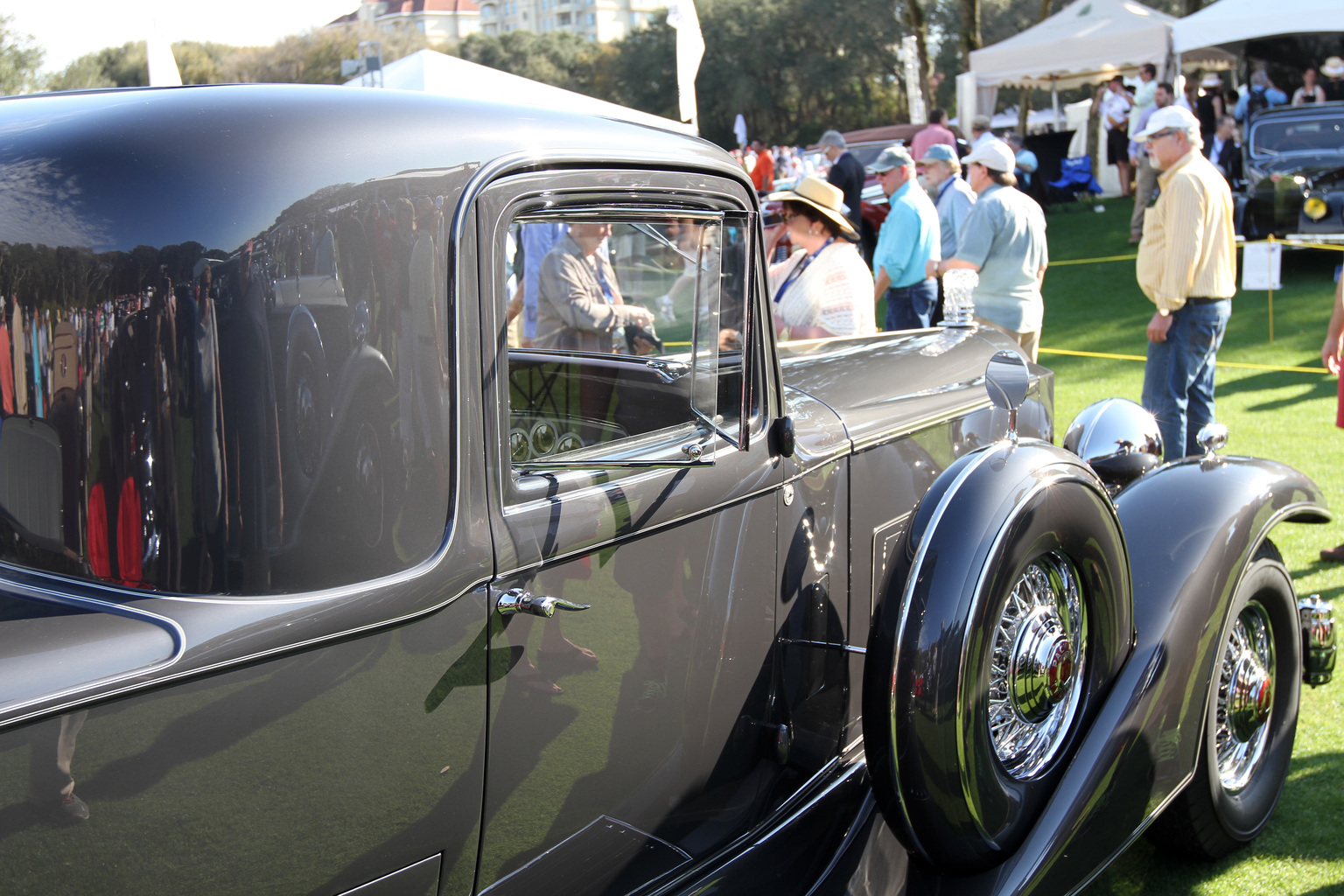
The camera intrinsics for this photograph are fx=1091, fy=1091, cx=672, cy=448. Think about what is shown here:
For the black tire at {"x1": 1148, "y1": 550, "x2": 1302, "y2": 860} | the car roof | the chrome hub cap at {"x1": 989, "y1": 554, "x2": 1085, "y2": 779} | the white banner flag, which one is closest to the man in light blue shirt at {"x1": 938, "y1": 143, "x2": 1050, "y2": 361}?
the white banner flag

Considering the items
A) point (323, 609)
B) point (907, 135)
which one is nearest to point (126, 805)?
point (323, 609)

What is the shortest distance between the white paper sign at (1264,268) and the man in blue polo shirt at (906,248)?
3610 millimetres

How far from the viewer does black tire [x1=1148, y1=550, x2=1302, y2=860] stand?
2.77 meters

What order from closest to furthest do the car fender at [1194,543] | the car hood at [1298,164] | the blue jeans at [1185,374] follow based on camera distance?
the car fender at [1194,543] < the blue jeans at [1185,374] < the car hood at [1298,164]

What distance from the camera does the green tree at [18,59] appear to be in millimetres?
22922

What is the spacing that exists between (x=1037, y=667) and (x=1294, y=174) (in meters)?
11.8

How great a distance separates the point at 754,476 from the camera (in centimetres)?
208

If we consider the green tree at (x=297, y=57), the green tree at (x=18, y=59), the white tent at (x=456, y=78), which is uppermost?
the green tree at (x=297, y=57)

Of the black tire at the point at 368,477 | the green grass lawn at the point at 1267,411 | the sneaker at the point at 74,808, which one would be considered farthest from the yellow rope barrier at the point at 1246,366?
the sneaker at the point at 74,808

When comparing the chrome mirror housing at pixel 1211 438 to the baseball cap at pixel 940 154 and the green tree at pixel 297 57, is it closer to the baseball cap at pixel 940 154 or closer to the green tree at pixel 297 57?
the baseball cap at pixel 940 154

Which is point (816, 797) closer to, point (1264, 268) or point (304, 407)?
point (304, 407)

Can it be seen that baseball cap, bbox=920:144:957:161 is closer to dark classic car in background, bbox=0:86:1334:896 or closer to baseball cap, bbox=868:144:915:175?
baseball cap, bbox=868:144:915:175

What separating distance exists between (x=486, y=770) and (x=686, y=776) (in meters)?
0.53

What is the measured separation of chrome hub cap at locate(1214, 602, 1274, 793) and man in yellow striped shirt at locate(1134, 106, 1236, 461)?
2667 mm
